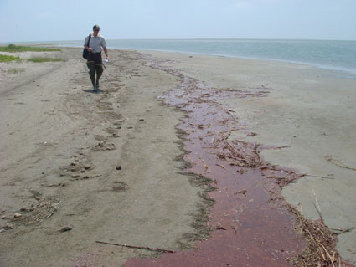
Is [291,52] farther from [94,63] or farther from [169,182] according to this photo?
[169,182]

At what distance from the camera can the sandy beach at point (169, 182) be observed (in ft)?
9.73

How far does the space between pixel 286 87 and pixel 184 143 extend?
318 inches

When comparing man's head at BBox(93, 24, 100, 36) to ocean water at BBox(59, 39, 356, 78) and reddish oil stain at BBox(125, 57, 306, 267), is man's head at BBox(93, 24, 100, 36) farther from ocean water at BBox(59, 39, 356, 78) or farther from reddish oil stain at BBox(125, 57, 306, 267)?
ocean water at BBox(59, 39, 356, 78)

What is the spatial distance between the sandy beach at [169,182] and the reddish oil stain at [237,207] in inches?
0.6

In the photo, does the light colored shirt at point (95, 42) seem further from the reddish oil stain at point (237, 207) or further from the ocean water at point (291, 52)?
the ocean water at point (291, 52)

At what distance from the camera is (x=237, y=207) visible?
3713mm

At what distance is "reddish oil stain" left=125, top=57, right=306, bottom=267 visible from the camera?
2.86 m

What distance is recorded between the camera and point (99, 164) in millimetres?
4629

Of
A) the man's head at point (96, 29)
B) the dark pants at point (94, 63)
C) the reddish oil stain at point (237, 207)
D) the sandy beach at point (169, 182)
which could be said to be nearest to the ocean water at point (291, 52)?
the sandy beach at point (169, 182)

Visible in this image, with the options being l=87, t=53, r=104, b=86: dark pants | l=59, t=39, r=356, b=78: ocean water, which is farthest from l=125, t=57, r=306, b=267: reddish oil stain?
l=59, t=39, r=356, b=78: ocean water

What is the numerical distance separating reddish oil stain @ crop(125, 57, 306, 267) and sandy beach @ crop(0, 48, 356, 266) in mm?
15

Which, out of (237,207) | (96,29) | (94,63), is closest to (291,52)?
(94,63)

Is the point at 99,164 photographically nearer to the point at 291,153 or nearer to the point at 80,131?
the point at 80,131

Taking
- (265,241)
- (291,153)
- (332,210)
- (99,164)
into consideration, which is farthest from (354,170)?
(99,164)
